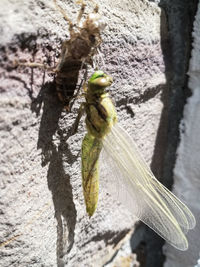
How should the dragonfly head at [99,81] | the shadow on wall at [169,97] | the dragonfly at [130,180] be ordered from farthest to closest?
1. the shadow on wall at [169,97]
2. the dragonfly at [130,180]
3. the dragonfly head at [99,81]

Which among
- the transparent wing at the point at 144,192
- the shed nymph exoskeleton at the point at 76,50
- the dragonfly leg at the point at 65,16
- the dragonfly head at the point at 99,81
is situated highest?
the dragonfly leg at the point at 65,16

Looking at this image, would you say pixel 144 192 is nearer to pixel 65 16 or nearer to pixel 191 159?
pixel 191 159

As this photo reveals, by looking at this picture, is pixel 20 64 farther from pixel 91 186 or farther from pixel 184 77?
pixel 184 77

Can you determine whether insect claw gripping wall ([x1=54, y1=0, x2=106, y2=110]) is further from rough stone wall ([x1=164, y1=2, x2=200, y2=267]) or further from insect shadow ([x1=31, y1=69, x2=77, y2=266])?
rough stone wall ([x1=164, y1=2, x2=200, y2=267])

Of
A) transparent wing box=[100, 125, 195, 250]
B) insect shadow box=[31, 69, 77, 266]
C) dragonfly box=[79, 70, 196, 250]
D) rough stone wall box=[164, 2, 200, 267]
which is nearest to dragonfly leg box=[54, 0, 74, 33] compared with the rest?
insect shadow box=[31, 69, 77, 266]

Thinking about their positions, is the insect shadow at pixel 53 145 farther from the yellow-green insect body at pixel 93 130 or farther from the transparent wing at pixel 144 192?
the transparent wing at pixel 144 192

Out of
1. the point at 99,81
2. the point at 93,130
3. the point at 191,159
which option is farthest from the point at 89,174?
the point at 191,159

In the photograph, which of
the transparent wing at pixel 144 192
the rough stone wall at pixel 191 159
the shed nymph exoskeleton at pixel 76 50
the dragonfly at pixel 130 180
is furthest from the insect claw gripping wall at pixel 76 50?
the rough stone wall at pixel 191 159
